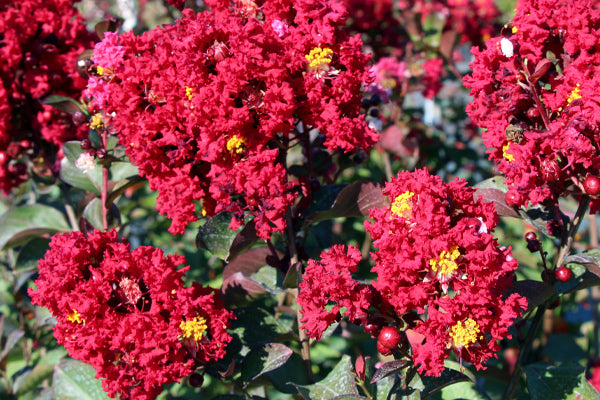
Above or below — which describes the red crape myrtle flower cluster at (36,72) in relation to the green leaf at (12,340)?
above

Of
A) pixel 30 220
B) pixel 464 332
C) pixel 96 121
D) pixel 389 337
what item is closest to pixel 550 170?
pixel 464 332

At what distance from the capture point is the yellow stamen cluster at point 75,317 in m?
1.29

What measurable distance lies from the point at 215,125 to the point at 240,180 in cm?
15

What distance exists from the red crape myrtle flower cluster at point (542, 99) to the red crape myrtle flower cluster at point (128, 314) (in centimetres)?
84

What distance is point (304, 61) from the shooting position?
1356 millimetres

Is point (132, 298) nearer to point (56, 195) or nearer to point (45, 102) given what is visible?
point (45, 102)

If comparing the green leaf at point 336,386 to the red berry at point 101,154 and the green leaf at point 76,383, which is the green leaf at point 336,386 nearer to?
the green leaf at point 76,383

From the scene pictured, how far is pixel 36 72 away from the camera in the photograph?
6.13 feet

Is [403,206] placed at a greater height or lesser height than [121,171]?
greater

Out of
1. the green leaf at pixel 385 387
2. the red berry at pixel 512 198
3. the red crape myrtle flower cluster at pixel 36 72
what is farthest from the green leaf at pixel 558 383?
the red crape myrtle flower cluster at pixel 36 72

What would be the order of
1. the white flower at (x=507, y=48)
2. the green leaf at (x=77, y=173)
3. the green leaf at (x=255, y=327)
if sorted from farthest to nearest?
the green leaf at (x=77, y=173)
the green leaf at (x=255, y=327)
the white flower at (x=507, y=48)

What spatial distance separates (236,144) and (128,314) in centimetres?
49

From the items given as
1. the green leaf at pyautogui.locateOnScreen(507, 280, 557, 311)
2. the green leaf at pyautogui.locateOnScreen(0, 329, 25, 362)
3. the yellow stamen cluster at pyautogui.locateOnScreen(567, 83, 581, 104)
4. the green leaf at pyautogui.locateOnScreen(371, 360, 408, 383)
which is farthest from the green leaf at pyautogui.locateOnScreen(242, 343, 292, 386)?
the green leaf at pyautogui.locateOnScreen(0, 329, 25, 362)

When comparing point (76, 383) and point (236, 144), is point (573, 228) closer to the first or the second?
point (236, 144)
